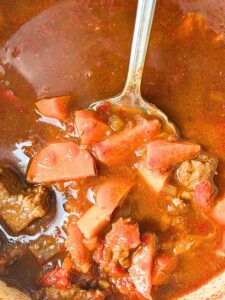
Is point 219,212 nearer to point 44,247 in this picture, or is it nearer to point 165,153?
point 165,153

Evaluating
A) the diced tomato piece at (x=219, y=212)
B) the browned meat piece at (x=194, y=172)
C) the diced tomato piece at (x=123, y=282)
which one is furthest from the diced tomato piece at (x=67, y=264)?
the diced tomato piece at (x=219, y=212)

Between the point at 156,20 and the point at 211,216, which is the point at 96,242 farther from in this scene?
the point at 156,20

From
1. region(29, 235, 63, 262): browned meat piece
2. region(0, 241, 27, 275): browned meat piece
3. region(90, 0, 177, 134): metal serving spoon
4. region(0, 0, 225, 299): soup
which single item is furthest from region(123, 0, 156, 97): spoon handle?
region(0, 241, 27, 275): browned meat piece

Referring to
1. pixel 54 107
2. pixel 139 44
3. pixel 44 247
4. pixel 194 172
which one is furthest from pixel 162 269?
pixel 139 44

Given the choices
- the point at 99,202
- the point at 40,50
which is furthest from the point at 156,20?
the point at 99,202

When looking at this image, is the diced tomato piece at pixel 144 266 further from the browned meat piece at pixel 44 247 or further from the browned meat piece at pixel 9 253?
the browned meat piece at pixel 9 253
